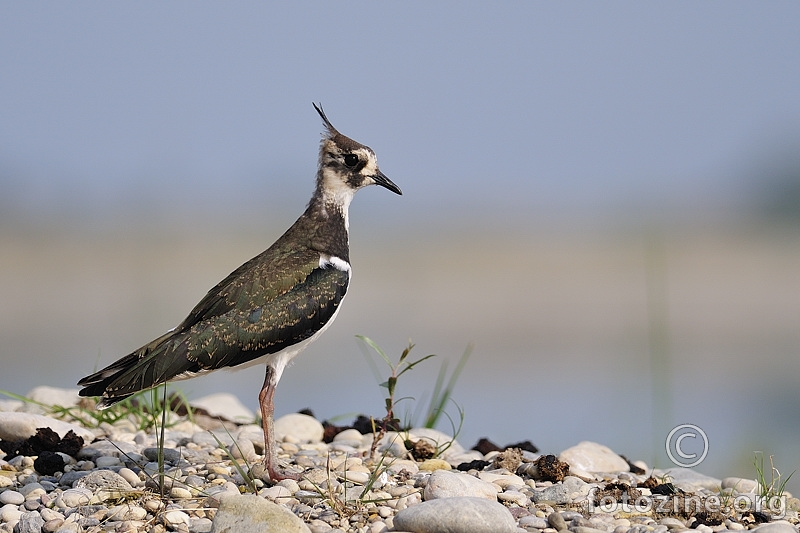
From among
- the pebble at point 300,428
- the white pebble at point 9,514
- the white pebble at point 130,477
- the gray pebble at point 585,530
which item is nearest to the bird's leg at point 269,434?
the white pebble at point 130,477

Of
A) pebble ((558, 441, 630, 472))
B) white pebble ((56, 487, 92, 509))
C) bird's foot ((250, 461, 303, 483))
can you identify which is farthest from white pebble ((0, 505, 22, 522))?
A: pebble ((558, 441, 630, 472))

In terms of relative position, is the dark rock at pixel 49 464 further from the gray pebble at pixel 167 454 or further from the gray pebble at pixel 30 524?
the gray pebble at pixel 30 524

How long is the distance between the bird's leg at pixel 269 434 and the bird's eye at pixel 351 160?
69.4 inches

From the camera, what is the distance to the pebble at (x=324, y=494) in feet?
20.4

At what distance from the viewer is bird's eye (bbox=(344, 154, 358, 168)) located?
8656 mm

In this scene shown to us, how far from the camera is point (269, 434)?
25.3 feet

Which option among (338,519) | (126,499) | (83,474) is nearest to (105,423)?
(83,474)

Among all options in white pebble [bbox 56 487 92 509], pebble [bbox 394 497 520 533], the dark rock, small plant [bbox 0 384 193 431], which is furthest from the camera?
small plant [bbox 0 384 193 431]

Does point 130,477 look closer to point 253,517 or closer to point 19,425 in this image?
point 19,425

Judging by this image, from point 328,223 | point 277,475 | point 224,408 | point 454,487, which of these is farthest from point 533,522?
point 224,408

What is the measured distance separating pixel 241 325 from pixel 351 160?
1.74 meters

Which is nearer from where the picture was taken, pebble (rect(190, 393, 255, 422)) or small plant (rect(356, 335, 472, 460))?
small plant (rect(356, 335, 472, 460))

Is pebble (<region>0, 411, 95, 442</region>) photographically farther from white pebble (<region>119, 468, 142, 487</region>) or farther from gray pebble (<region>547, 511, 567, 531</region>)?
gray pebble (<region>547, 511, 567, 531</region>)

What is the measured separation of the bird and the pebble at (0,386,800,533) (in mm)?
514
